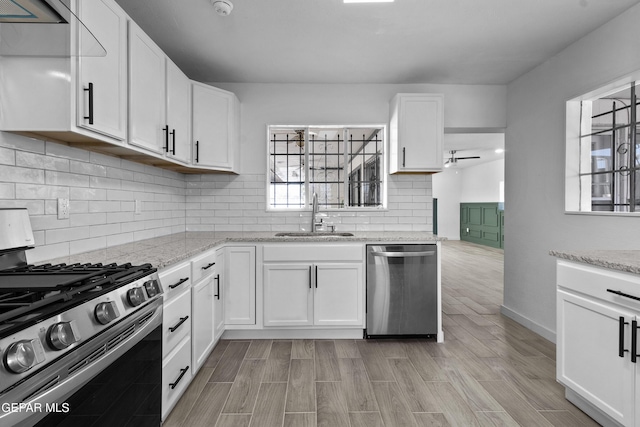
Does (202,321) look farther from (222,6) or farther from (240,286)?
(222,6)

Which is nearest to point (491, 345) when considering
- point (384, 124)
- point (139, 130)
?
point (384, 124)

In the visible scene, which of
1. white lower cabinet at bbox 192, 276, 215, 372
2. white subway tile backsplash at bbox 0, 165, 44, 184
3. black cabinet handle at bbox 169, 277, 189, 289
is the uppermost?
white subway tile backsplash at bbox 0, 165, 44, 184

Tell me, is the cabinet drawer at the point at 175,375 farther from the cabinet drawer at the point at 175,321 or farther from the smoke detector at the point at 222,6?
the smoke detector at the point at 222,6

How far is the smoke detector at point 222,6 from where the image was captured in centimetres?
207

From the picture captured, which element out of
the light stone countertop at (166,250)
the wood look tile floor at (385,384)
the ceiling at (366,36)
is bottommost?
the wood look tile floor at (385,384)

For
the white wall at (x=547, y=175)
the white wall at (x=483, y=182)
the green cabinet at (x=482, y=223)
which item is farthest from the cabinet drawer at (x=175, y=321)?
the white wall at (x=483, y=182)

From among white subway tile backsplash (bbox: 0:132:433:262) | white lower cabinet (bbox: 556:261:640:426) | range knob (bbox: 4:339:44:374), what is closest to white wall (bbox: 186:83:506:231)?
white subway tile backsplash (bbox: 0:132:433:262)

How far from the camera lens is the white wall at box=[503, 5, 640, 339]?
2.27 meters

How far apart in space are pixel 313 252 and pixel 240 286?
2.33 feet

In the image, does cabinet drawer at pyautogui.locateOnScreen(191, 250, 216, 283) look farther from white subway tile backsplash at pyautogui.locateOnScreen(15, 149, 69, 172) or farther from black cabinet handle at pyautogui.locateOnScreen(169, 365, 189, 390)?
white subway tile backsplash at pyautogui.locateOnScreen(15, 149, 69, 172)

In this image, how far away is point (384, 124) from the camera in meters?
3.50

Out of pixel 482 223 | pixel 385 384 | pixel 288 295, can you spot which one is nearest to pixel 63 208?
pixel 288 295

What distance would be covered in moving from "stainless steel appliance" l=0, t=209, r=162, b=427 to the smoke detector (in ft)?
5.43

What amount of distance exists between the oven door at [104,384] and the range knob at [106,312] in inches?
2.1
